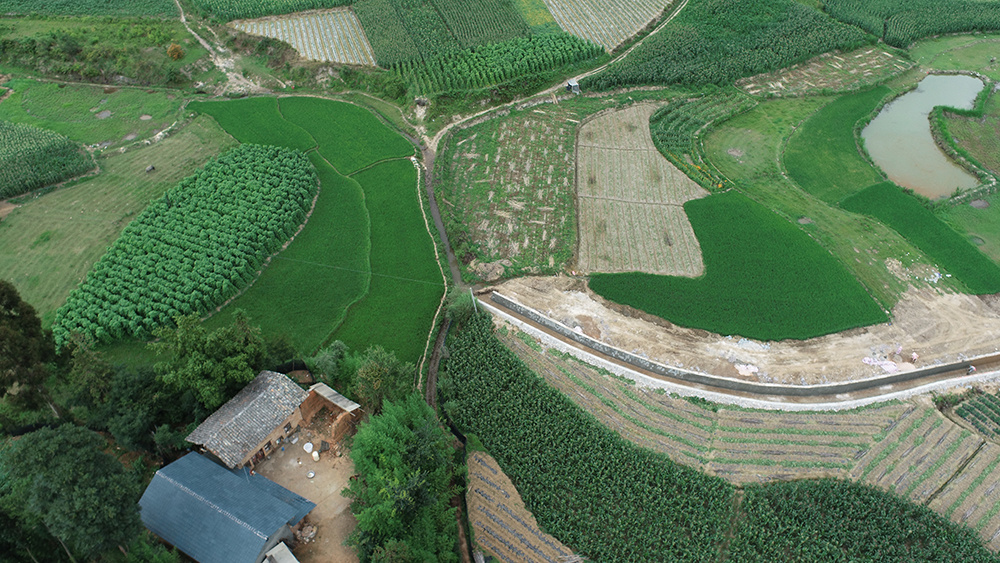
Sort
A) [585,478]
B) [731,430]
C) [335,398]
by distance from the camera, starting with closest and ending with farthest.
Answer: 1. [335,398]
2. [585,478]
3. [731,430]

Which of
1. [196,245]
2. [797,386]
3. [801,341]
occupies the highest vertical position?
[196,245]

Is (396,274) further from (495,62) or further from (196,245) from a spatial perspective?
(495,62)

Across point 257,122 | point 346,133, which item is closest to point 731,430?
point 346,133

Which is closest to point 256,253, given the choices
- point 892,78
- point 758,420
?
point 758,420

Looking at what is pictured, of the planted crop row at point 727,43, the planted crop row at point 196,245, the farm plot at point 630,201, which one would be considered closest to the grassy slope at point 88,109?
the planted crop row at point 196,245

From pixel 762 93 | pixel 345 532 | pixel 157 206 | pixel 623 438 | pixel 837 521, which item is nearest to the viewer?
pixel 345 532

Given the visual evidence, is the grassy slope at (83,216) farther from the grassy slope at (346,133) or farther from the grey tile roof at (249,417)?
the grey tile roof at (249,417)

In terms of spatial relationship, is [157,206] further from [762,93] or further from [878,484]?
[762,93]
